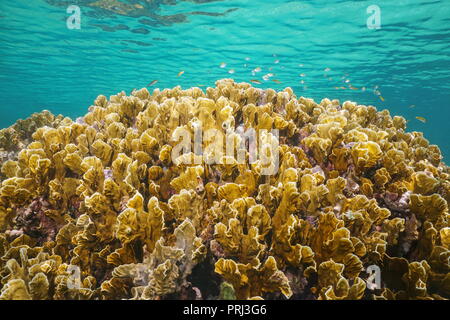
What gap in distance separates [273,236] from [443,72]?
36858mm

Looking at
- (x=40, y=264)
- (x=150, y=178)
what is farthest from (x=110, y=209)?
(x=40, y=264)

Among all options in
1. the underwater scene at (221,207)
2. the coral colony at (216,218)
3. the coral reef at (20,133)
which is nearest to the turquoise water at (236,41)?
the underwater scene at (221,207)

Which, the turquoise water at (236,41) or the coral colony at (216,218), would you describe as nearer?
the coral colony at (216,218)

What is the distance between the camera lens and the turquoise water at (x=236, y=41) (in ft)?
54.0

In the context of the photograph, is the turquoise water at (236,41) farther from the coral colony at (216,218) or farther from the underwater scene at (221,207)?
the coral colony at (216,218)

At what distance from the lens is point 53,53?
26.8 metres

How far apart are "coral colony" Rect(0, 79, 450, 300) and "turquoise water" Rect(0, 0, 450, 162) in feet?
39.4

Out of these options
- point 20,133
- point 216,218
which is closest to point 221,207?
point 216,218

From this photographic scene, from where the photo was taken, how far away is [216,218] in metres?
2.36

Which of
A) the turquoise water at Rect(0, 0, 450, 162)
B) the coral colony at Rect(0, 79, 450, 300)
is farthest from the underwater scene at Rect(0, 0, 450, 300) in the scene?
the turquoise water at Rect(0, 0, 450, 162)

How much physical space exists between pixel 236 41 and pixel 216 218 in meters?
23.1

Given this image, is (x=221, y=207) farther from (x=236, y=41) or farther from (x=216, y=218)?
(x=236, y=41)

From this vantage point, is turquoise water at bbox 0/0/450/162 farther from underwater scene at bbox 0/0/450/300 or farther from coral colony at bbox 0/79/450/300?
coral colony at bbox 0/79/450/300

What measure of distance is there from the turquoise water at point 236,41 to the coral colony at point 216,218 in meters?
12.0
